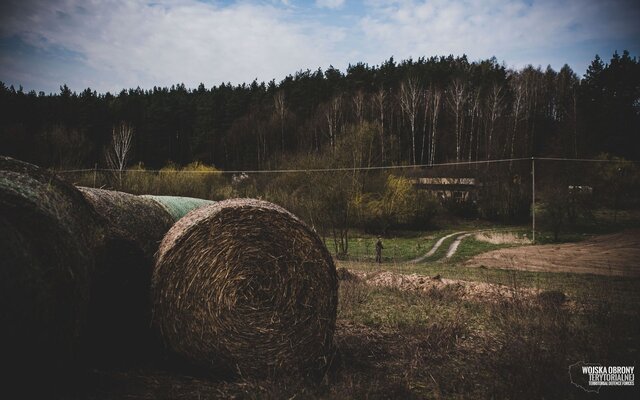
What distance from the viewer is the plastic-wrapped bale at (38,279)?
2.66 m

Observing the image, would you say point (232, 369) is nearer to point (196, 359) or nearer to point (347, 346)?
point (196, 359)

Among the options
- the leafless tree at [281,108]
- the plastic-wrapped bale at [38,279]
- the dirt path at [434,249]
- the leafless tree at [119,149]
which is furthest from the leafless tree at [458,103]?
the plastic-wrapped bale at [38,279]

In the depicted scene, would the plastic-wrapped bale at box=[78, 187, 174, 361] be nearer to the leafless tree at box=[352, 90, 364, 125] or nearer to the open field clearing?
the open field clearing

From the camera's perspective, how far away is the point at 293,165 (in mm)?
37688

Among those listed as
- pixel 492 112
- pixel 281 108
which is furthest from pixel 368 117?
pixel 492 112

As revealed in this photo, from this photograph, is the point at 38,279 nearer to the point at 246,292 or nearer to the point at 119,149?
the point at 246,292

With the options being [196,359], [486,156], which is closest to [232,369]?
[196,359]

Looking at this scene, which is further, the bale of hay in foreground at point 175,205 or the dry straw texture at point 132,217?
the bale of hay in foreground at point 175,205

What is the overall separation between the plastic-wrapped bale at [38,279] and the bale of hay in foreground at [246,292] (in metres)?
0.91

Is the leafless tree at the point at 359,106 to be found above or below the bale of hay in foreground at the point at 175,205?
above

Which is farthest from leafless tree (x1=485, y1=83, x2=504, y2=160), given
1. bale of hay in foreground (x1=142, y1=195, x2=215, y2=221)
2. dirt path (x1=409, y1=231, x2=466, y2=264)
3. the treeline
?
bale of hay in foreground (x1=142, y1=195, x2=215, y2=221)

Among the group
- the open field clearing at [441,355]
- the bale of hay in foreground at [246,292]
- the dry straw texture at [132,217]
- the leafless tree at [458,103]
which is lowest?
the open field clearing at [441,355]

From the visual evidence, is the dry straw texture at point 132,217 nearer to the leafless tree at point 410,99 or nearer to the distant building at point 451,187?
the distant building at point 451,187

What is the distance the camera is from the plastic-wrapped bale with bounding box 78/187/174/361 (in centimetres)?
403
